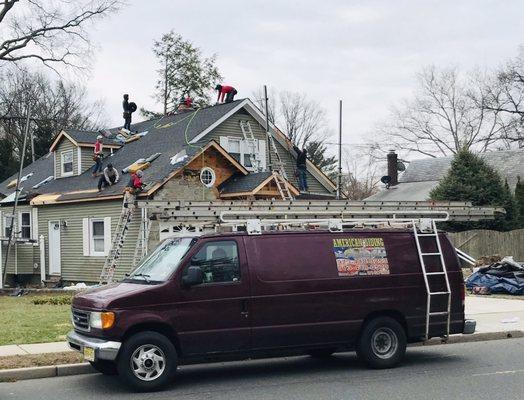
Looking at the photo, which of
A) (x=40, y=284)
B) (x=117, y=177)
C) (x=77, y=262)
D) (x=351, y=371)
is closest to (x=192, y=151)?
(x=117, y=177)

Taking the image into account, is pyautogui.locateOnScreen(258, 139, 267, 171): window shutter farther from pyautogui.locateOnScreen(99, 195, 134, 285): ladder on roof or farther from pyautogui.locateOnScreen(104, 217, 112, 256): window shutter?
pyautogui.locateOnScreen(99, 195, 134, 285): ladder on roof

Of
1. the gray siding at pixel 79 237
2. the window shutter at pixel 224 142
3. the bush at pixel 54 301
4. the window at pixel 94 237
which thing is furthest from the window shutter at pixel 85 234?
the bush at pixel 54 301

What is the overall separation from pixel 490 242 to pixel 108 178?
645 inches

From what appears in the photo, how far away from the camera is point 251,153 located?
2978cm

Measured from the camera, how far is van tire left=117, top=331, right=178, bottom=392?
870cm

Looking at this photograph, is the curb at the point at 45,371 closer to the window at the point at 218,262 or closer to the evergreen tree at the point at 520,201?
the window at the point at 218,262

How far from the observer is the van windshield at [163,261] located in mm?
9359

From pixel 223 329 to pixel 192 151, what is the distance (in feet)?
56.0

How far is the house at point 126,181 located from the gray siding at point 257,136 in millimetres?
42

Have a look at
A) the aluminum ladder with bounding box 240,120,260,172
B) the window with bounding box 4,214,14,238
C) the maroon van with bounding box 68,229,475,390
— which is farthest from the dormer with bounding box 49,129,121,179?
the maroon van with bounding box 68,229,475,390

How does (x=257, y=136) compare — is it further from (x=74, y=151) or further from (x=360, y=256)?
(x=360, y=256)

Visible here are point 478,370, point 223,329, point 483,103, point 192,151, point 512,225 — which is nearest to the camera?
point 223,329

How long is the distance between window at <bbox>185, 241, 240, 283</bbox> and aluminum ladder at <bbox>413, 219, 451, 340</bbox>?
2.92 meters

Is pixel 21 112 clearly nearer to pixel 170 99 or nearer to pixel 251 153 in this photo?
pixel 170 99
